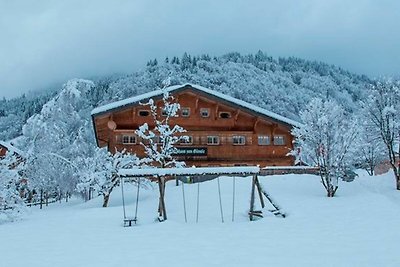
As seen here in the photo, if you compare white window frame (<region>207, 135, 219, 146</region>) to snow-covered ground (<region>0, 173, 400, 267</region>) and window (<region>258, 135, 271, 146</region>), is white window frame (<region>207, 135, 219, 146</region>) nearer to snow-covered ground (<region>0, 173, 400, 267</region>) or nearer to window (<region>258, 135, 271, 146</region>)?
window (<region>258, 135, 271, 146</region>)

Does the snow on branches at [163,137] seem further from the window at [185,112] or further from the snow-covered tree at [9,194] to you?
the snow-covered tree at [9,194]

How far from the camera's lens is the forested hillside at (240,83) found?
78.5 m

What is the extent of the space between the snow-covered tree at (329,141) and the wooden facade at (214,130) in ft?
31.2

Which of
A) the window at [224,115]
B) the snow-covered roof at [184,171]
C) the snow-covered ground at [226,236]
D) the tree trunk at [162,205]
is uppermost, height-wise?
the window at [224,115]

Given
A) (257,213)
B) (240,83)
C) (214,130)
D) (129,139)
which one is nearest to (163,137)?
(129,139)

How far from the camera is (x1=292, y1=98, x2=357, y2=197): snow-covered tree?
2086 centimetres

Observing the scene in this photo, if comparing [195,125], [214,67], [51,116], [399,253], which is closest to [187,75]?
[214,67]

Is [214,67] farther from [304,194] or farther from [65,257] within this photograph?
[65,257]

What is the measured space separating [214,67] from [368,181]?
71.0 meters

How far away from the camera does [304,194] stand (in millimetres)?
20656

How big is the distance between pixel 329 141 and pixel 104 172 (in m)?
12.4

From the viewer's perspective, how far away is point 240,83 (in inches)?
3253

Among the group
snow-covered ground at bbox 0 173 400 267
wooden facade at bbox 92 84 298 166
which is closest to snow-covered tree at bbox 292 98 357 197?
snow-covered ground at bbox 0 173 400 267

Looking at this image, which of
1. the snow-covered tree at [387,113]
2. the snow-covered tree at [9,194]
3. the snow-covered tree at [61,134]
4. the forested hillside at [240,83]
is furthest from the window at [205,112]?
the forested hillside at [240,83]
